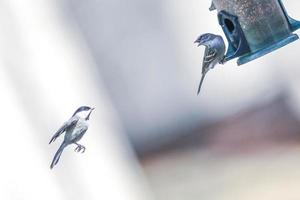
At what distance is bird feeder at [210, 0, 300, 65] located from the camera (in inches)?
56.1

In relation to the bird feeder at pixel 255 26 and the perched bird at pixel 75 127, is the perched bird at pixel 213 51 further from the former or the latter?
the perched bird at pixel 75 127

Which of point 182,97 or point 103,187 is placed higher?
point 182,97

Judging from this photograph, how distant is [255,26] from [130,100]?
0.63 m

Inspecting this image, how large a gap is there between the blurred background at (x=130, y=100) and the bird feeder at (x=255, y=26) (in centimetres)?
32

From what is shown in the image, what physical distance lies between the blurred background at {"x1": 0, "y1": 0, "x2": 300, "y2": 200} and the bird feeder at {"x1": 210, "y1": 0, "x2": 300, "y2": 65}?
320mm

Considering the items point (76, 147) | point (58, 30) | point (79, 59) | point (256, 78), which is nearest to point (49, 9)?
point (58, 30)

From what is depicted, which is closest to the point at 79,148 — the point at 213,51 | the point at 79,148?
the point at 79,148

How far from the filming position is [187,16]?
5.97 ft

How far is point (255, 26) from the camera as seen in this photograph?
4.75 ft

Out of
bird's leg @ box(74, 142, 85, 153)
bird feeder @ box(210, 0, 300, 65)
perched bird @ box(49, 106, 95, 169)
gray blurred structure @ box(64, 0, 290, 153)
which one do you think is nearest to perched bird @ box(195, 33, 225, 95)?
bird feeder @ box(210, 0, 300, 65)

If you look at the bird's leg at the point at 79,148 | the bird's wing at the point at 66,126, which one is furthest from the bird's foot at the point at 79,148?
the bird's wing at the point at 66,126

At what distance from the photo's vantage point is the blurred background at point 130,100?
1838 mm

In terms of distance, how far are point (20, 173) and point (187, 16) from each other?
0.79 m

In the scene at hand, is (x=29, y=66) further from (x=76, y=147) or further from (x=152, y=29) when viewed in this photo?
(x=152, y=29)
